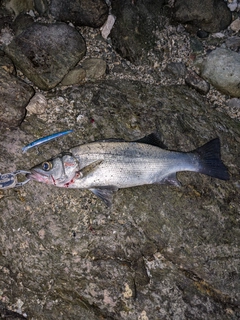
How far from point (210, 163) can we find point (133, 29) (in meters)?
2.58

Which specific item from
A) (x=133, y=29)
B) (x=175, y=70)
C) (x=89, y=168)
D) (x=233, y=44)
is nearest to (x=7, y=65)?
(x=89, y=168)

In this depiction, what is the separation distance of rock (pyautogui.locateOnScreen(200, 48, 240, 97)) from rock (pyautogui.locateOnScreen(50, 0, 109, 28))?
2.00 metres

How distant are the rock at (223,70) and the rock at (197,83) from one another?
0.31ft

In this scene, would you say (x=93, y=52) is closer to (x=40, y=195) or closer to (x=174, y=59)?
(x=174, y=59)

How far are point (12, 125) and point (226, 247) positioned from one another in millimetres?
3556

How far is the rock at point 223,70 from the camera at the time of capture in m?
5.43

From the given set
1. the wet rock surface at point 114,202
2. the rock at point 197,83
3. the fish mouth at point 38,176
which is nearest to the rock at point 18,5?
the wet rock surface at point 114,202

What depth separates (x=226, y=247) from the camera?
15.4 ft

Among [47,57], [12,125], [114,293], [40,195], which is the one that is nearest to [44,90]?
[47,57]

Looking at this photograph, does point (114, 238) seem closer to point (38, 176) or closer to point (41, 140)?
point (38, 176)

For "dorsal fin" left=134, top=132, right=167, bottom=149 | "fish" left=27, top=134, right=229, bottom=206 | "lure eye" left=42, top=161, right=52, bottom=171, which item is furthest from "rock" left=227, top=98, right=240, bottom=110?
"lure eye" left=42, top=161, right=52, bottom=171

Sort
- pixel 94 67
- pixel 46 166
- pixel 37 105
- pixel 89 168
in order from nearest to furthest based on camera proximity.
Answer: pixel 46 166 → pixel 89 168 → pixel 37 105 → pixel 94 67

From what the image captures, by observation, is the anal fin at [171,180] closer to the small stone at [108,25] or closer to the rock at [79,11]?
the small stone at [108,25]

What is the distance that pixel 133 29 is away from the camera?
5.35m
